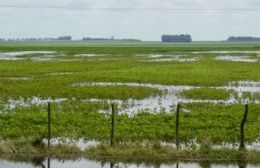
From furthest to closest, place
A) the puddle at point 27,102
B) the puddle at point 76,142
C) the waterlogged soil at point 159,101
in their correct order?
the puddle at point 27,102
the waterlogged soil at point 159,101
the puddle at point 76,142

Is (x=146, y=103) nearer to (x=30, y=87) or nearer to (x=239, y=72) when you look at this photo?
(x=30, y=87)

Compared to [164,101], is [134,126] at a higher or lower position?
lower

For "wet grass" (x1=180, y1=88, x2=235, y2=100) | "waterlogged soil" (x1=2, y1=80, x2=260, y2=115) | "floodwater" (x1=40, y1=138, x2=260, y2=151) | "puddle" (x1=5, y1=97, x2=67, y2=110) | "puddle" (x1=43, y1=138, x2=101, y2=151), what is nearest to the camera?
"floodwater" (x1=40, y1=138, x2=260, y2=151)

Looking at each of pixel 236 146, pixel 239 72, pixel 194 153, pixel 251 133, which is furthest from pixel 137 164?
pixel 239 72

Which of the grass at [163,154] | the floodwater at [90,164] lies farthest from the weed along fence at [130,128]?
the floodwater at [90,164]

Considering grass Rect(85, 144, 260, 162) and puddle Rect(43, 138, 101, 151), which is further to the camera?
puddle Rect(43, 138, 101, 151)

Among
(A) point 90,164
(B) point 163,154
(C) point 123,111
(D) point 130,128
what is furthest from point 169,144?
(C) point 123,111

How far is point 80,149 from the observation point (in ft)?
62.3

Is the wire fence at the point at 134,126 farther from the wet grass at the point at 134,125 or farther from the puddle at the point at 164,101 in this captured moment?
the puddle at the point at 164,101

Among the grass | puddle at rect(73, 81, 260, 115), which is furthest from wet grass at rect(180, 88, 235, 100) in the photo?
the grass

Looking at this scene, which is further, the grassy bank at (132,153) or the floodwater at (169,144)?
the floodwater at (169,144)

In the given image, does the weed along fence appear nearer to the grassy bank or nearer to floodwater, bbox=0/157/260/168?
the grassy bank

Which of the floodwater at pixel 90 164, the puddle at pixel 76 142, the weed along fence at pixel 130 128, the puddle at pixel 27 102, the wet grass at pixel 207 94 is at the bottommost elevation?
the floodwater at pixel 90 164

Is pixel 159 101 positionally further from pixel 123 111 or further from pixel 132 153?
pixel 132 153
